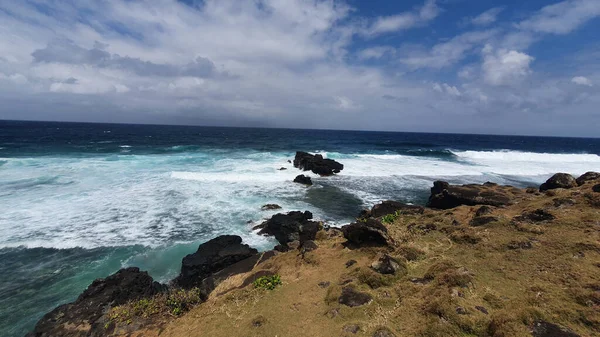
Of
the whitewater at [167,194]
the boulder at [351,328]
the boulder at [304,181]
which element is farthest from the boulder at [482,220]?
the boulder at [304,181]

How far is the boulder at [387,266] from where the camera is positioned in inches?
305

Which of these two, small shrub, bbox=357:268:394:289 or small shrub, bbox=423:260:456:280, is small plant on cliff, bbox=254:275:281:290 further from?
small shrub, bbox=423:260:456:280

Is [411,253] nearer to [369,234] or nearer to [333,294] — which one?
[369,234]

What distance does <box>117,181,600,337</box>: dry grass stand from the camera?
5.58 meters

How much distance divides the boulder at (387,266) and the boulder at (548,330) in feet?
10.3

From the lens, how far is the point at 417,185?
29391 millimetres

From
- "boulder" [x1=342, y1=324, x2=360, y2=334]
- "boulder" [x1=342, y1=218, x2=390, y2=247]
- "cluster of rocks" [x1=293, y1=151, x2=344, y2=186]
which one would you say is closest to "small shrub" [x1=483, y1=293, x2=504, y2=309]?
"boulder" [x1=342, y1=324, x2=360, y2=334]

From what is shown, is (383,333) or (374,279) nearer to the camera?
(383,333)

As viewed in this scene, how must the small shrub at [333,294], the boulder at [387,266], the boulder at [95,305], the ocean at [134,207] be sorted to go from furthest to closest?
the ocean at [134,207] → the boulder at [387,266] → the boulder at [95,305] → the small shrub at [333,294]

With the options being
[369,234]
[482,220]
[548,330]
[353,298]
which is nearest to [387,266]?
[353,298]

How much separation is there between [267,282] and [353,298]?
2.69 metres

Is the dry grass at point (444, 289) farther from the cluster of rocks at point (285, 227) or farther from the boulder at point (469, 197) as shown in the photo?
the boulder at point (469, 197)

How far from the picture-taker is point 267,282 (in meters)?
8.27

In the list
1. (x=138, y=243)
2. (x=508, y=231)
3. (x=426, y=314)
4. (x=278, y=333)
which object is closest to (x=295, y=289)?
(x=278, y=333)
